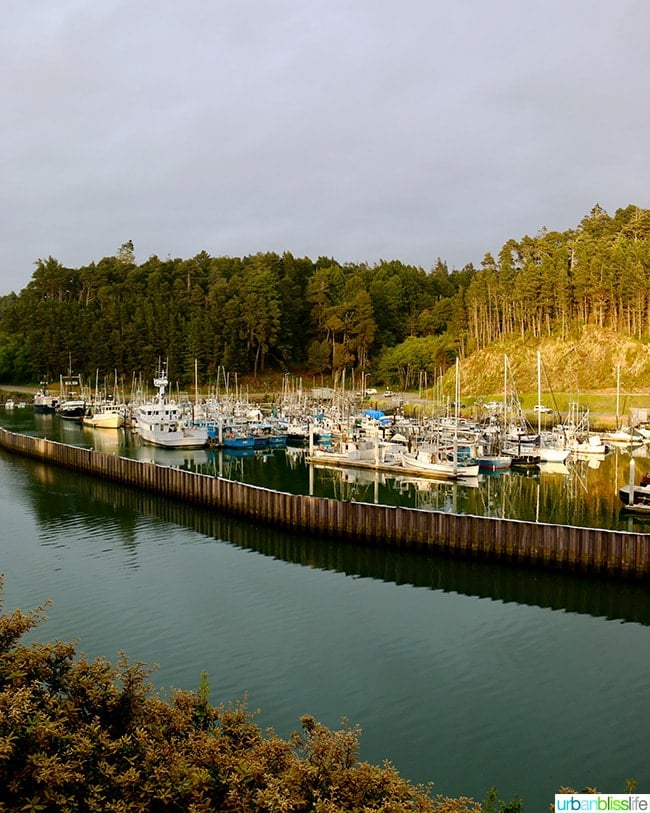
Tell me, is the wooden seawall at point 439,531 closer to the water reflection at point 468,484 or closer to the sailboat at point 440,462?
the water reflection at point 468,484

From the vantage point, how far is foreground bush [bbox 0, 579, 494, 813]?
33.7 feet

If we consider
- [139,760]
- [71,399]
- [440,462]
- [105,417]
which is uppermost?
[71,399]

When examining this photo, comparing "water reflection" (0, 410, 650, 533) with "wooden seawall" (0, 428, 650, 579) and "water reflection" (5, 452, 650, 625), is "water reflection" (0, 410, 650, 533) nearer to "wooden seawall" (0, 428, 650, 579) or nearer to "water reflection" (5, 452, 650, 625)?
"water reflection" (5, 452, 650, 625)

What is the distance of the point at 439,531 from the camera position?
36.3 metres

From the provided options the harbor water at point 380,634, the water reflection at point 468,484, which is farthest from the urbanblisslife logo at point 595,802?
the water reflection at point 468,484

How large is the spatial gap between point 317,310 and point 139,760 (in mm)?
161028

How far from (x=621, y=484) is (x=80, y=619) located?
1768 inches

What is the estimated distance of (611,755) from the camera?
19.4 metres

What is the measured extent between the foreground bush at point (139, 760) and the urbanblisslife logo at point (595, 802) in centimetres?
165

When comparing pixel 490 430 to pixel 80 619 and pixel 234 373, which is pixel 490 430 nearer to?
pixel 80 619

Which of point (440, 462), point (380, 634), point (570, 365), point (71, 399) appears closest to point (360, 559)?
point (380, 634)

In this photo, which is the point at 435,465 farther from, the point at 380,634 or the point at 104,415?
the point at 104,415

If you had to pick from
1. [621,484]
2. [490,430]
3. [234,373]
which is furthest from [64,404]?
[621,484]

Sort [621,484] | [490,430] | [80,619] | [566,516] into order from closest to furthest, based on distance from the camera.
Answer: [80,619] < [566,516] < [621,484] < [490,430]
